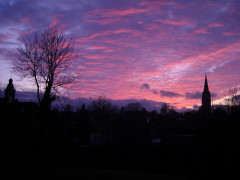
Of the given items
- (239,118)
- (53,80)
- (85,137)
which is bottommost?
(85,137)

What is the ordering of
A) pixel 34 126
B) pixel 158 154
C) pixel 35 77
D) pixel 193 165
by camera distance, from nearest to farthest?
1. pixel 193 165
2. pixel 158 154
3. pixel 35 77
4. pixel 34 126

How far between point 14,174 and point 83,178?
3775 millimetres

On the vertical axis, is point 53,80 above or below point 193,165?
above

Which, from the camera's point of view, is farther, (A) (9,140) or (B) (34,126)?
(B) (34,126)

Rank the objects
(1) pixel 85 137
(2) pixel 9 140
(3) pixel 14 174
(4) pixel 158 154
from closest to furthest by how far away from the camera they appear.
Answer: (3) pixel 14 174, (4) pixel 158 154, (2) pixel 9 140, (1) pixel 85 137

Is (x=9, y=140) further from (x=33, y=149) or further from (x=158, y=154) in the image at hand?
(x=158, y=154)

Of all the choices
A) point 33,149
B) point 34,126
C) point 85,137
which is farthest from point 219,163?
point 85,137

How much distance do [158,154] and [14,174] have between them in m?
14.7

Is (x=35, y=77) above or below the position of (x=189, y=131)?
above

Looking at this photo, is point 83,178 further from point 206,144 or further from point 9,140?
point 9,140

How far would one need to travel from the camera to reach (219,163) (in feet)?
63.2

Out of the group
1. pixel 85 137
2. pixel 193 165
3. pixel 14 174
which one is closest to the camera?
pixel 14 174

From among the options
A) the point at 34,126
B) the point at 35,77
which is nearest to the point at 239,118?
the point at 35,77

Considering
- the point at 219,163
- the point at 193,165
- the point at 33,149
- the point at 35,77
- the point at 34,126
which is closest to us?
the point at 219,163
